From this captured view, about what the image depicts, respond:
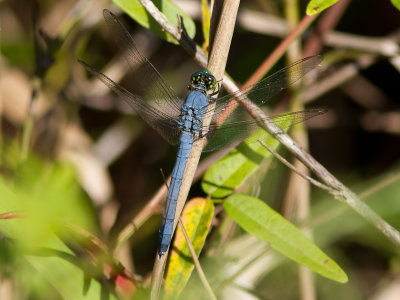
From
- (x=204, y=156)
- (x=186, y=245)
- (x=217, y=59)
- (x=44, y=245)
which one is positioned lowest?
(x=44, y=245)

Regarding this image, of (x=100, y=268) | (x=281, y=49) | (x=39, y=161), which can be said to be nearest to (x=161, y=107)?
(x=281, y=49)

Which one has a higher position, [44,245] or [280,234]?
[280,234]

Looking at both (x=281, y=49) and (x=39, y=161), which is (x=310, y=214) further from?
(x=39, y=161)

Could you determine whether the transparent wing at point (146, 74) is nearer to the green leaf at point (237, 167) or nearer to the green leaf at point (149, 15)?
the green leaf at point (149, 15)

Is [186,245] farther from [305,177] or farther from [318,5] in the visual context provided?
[318,5]


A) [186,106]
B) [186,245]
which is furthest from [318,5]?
[186,245]

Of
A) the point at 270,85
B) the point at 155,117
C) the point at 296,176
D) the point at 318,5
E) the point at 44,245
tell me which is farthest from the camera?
the point at 296,176

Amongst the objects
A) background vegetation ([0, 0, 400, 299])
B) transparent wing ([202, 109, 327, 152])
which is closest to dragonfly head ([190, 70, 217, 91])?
transparent wing ([202, 109, 327, 152])
